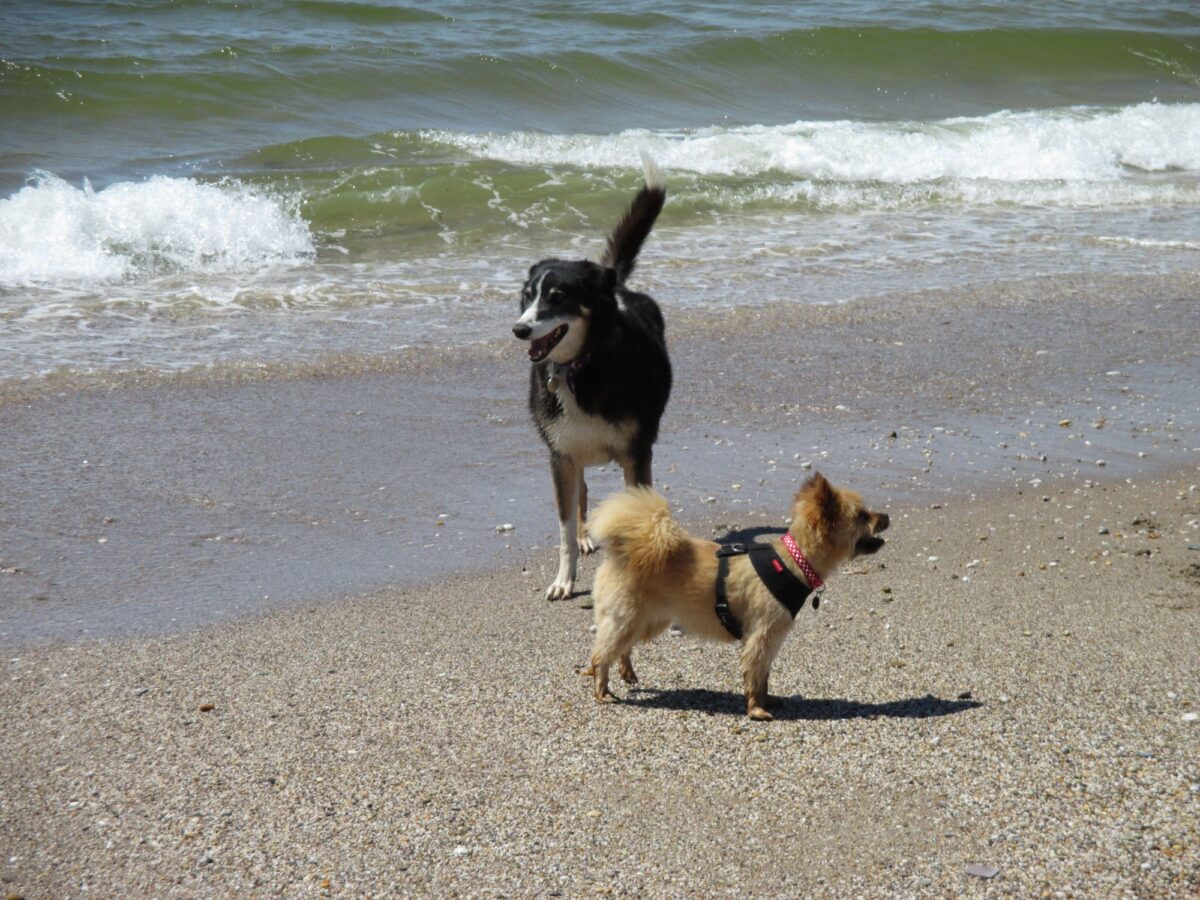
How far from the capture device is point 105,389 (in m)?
8.62

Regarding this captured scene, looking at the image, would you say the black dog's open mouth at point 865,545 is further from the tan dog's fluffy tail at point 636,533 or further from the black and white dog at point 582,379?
the black and white dog at point 582,379

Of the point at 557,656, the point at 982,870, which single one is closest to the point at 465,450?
the point at 557,656

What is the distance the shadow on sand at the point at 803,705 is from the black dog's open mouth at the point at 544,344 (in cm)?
166

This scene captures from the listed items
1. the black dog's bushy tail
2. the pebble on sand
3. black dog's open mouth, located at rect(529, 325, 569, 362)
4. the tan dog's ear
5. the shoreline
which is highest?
the black dog's bushy tail

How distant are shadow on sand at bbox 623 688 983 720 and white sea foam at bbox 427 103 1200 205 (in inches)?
462

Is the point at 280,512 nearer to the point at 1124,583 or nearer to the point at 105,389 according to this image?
the point at 105,389

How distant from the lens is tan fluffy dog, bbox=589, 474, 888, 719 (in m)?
4.54

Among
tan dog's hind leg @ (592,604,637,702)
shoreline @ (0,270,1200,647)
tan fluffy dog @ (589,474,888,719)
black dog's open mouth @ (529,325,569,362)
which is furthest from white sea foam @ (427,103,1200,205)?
tan dog's hind leg @ (592,604,637,702)

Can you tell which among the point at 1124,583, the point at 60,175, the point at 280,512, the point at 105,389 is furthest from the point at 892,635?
the point at 60,175

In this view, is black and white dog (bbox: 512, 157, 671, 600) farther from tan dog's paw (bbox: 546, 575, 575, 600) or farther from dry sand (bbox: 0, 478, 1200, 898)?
dry sand (bbox: 0, 478, 1200, 898)

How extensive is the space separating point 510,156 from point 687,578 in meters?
13.4

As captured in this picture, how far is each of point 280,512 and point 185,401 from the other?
2.05 m

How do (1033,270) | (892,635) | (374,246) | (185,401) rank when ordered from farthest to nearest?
(374,246) → (1033,270) → (185,401) → (892,635)

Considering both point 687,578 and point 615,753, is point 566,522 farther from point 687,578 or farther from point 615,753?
point 615,753
